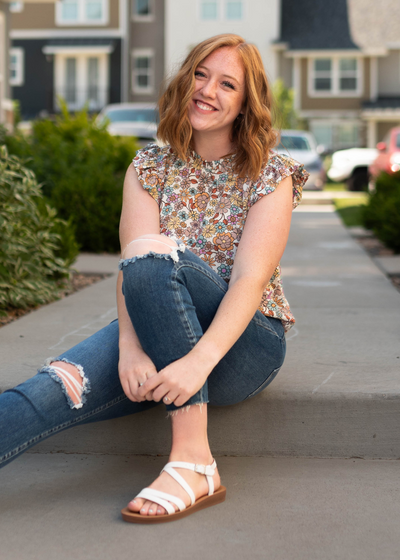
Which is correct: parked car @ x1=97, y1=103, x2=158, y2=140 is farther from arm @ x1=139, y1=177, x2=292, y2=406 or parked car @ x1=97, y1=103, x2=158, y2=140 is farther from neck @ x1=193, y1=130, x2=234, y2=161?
arm @ x1=139, y1=177, x2=292, y2=406

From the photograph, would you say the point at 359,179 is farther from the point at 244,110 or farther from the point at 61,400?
the point at 61,400

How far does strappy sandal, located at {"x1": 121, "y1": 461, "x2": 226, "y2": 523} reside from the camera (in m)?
2.00

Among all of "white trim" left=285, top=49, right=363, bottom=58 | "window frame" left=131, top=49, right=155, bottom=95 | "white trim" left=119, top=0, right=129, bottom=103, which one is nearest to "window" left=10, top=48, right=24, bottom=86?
"white trim" left=119, top=0, right=129, bottom=103

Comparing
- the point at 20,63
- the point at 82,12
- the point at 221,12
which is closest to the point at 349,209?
the point at 221,12

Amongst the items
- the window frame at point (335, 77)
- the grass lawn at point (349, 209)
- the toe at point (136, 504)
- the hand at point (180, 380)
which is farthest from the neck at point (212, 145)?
the window frame at point (335, 77)

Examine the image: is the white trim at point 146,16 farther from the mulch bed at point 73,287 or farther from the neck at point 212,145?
the neck at point 212,145

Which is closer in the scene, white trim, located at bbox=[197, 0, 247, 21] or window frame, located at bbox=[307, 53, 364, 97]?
white trim, located at bbox=[197, 0, 247, 21]

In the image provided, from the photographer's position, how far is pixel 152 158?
101 inches

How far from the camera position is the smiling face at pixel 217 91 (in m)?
2.39

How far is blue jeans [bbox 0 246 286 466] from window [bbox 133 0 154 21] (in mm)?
29487

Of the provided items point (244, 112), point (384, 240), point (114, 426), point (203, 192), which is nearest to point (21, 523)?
point (114, 426)

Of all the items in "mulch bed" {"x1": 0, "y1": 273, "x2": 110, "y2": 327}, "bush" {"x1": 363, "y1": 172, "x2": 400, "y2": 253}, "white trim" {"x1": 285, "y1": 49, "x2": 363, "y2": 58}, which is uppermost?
"white trim" {"x1": 285, "y1": 49, "x2": 363, "y2": 58}

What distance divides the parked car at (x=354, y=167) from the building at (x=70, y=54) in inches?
579

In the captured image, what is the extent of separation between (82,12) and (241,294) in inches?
1177
